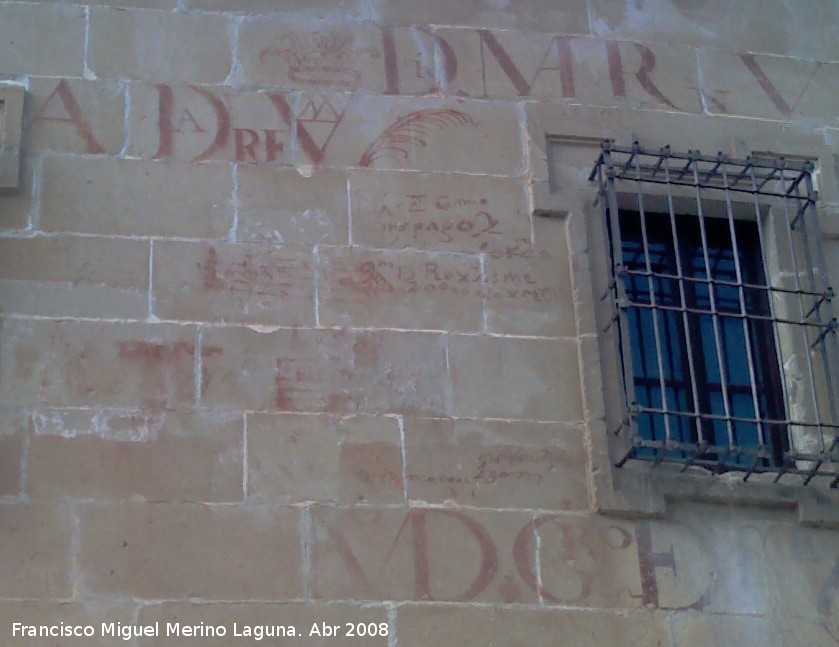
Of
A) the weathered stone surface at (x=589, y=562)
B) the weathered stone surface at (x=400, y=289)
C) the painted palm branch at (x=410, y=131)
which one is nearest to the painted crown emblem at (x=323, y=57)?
the painted palm branch at (x=410, y=131)

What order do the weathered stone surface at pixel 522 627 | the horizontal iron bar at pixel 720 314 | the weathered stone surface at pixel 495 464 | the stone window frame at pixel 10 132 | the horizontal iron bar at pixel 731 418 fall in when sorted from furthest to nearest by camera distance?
1. the stone window frame at pixel 10 132
2. the horizontal iron bar at pixel 720 314
3. the horizontal iron bar at pixel 731 418
4. the weathered stone surface at pixel 495 464
5. the weathered stone surface at pixel 522 627

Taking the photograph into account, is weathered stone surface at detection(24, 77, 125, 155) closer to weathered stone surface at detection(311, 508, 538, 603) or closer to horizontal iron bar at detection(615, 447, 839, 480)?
weathered stone surface at detection(311, 508, 538, 603)

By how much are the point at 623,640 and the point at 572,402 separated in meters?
1.07

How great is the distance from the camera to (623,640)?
7.37 m

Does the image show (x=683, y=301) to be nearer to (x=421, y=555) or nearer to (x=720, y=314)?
(x=720, y=314)

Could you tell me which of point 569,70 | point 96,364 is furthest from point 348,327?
point 569,70

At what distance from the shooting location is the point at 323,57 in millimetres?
8664

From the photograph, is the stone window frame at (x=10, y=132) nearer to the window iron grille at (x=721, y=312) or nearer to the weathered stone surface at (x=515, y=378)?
the weathered stone surface at (x=515, y=378)

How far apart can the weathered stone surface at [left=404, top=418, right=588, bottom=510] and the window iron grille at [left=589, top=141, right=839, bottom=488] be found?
0.24 m

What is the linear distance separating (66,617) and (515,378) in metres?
2.14

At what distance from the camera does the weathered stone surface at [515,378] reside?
7.82 metres

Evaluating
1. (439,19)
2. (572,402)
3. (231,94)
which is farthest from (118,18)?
(572,402)

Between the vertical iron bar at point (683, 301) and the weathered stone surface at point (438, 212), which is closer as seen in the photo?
the vertical iron bar at point (683, 301)

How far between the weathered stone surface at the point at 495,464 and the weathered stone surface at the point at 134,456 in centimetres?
65
